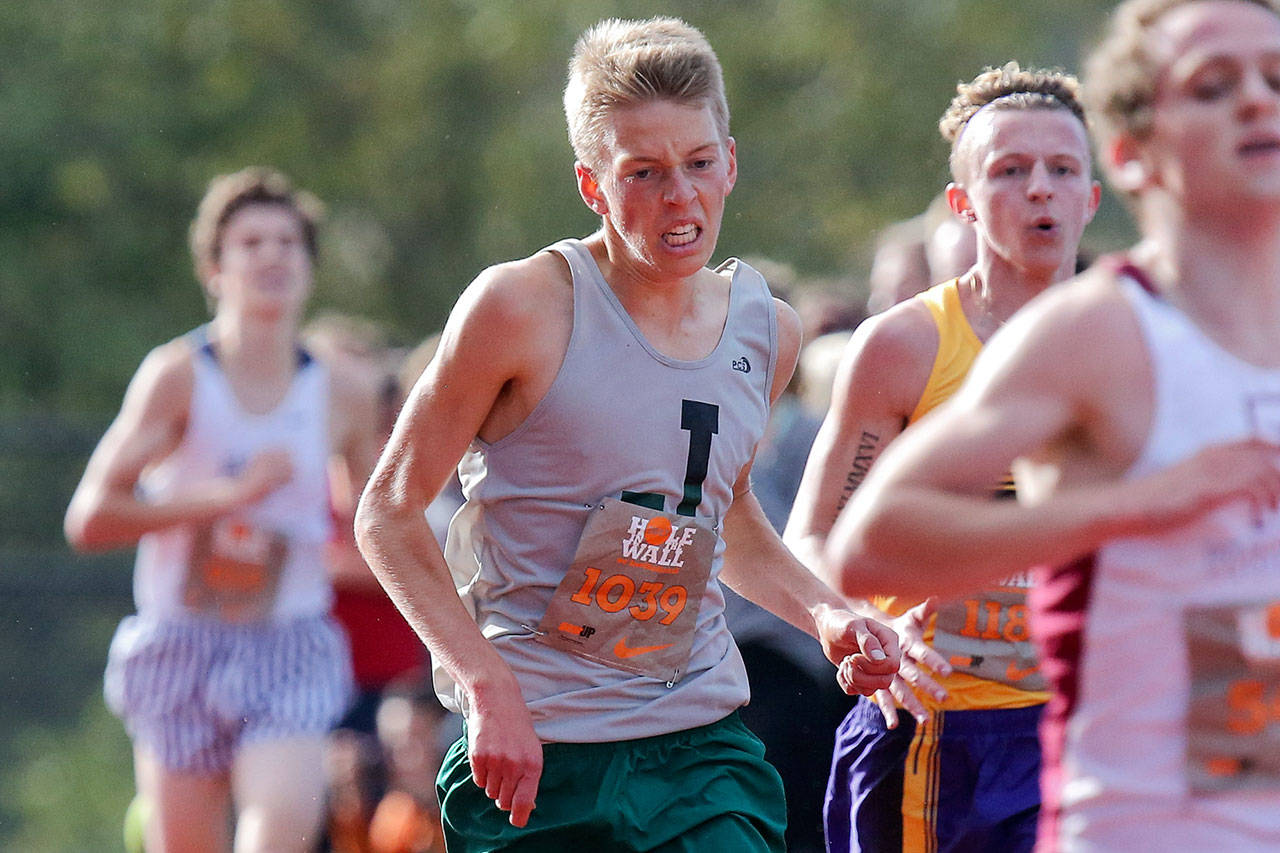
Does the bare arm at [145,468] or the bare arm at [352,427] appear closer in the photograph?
the bare arm at [145,468]

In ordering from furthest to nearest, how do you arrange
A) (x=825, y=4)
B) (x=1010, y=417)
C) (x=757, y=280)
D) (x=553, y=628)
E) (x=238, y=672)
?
(x=825, y=4)
(x=238, y=672)
(x=757, y=280)
(x=553, y=628)
(x=1010, y=417)

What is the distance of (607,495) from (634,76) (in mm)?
788

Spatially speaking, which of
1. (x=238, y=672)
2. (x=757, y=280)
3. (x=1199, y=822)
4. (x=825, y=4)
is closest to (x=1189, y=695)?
(x=1199, y=822)

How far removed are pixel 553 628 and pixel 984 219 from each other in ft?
4.59

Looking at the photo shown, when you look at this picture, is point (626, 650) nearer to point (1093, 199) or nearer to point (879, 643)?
point (879, 643)

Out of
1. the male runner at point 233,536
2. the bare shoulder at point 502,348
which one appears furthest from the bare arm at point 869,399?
the male runner at point 233,536

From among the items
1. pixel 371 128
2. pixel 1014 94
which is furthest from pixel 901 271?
pixel 371 128

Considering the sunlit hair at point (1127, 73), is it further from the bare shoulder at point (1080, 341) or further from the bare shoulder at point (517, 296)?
the bare shoulder at point (517, 296)

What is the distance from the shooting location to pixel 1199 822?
2.34m

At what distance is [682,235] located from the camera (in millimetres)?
3588

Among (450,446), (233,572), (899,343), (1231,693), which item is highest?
(899,343)

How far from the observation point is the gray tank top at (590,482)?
11.6ft

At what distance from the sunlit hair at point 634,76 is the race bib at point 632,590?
71 centimetres

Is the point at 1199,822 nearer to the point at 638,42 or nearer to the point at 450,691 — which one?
the point at 450,691
